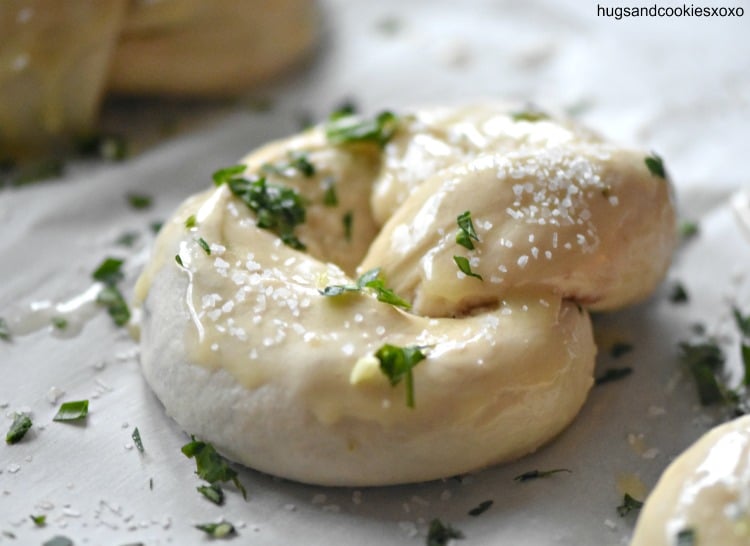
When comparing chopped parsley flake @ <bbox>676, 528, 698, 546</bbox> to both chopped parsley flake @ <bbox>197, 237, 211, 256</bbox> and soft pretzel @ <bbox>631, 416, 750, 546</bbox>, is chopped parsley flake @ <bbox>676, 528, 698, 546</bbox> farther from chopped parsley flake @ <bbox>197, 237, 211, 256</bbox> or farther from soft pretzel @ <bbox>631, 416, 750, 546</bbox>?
chopped parsley flake @ <bbox>197, 237, 211, 256</bbox>

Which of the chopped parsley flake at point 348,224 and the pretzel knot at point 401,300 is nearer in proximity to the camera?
the pretzel knot at point 401,300

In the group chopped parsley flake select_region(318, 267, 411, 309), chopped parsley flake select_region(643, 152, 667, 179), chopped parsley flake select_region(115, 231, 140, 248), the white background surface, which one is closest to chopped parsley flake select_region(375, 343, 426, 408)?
chopped parsley flake select_region(318, 267, 411, 309)

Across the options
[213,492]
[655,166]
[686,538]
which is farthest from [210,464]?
[655,166]

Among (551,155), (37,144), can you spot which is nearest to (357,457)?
(551,155)

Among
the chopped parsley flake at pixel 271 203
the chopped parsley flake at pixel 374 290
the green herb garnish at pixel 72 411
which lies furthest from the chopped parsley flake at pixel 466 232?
the green herb garnish at pixel 72 411

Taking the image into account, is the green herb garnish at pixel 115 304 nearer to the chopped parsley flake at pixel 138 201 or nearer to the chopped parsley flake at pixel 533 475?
the chopped parsley flake at pixel 138 201
